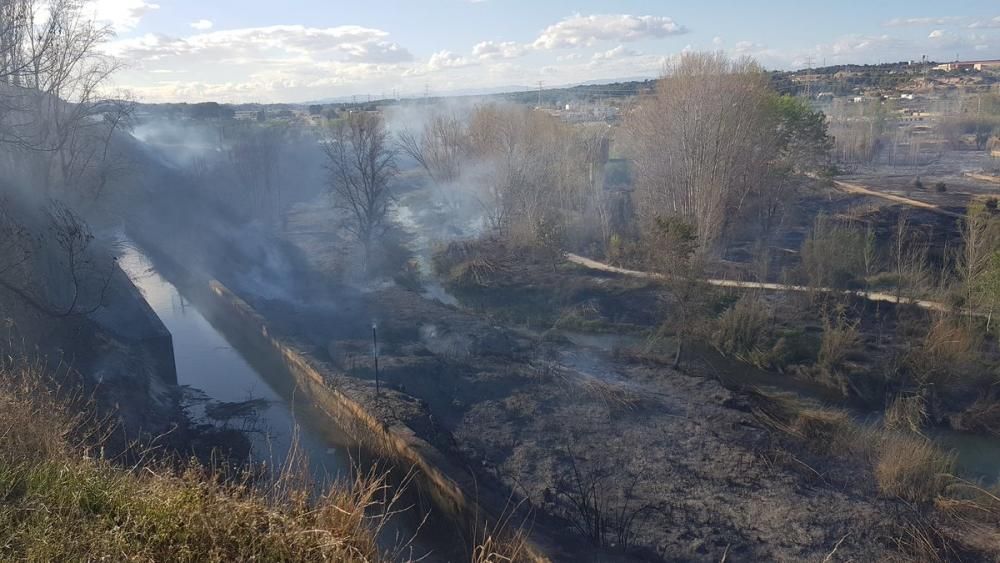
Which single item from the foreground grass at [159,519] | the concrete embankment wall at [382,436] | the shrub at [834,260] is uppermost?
the foreground grass at [159,519]

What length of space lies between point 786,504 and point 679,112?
47.7 feet

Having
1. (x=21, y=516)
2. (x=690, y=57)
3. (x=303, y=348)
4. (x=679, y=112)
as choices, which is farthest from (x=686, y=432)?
(x=690, y=57)

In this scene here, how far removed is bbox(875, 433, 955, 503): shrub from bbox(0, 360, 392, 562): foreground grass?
7.73 m

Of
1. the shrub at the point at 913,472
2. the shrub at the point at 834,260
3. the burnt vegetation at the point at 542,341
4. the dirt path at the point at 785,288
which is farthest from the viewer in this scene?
the shrub at the point at 834,260

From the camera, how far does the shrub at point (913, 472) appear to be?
8.70 metres

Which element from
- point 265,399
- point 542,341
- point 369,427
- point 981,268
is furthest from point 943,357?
point 265,399

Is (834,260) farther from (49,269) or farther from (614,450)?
(49,269)

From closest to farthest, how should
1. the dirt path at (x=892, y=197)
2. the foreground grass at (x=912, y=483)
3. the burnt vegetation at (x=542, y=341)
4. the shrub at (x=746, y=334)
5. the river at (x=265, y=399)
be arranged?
the burnt vegetation at (x=542, y=341)
the foreground grass at (x=912, y=483)
the river at (x=265, y=399)
the shrub at (x=746, y=334)
the dirt path at (x=892, y=197)

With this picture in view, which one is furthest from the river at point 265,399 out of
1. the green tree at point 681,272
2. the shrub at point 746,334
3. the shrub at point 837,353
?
the shrub at point 837,353

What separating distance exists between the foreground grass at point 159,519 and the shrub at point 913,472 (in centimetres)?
773

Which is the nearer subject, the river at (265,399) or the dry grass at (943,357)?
A: the river at (265,399)

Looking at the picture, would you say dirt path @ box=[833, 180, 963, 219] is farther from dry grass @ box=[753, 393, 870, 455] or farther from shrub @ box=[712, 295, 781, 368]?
dry grass @ box=[753, 393, 870, 455]

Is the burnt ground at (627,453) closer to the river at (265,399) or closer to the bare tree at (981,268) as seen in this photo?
the river at (265,399)

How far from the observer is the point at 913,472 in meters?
8.76
